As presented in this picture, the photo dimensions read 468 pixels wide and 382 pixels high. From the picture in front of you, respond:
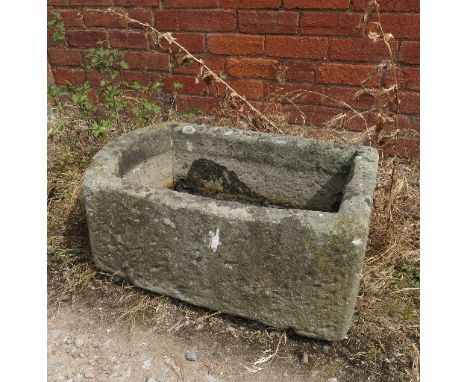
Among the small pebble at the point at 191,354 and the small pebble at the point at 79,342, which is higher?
the small pebble at the point at 191,354

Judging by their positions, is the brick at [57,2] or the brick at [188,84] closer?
the brick at [188,84]

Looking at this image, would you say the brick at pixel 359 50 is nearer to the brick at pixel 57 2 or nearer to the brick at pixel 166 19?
the brick at pixel 166 19

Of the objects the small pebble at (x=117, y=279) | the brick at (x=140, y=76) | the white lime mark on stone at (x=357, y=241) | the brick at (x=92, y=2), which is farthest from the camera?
the brick at (x=140, y=76)

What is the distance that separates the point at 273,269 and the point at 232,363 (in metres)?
0.42

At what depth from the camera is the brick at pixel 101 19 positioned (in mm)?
3084

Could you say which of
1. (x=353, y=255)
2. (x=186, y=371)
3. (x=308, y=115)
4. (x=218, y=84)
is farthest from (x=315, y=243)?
(x=218, y=84)

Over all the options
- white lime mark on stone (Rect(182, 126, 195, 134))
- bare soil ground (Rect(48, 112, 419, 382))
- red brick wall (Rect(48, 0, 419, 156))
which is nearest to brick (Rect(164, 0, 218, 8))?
red brick wall (Rect(48, 0, 419, 156))

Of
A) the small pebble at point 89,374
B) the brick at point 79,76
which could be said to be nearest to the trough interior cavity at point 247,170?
the small pebble at point 89,374

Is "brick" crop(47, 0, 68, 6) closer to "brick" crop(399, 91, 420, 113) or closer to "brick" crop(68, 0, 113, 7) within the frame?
"brick" crop(68, 0, 113, 7)

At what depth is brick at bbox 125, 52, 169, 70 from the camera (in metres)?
3.09

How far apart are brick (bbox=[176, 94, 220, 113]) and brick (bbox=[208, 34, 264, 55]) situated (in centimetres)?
34

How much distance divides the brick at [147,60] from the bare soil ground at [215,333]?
1.41 m

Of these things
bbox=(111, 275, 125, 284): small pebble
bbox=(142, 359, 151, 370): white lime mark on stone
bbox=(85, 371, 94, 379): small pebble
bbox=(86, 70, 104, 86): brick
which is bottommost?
bbox=(85, 371, 94, 379): small pebble

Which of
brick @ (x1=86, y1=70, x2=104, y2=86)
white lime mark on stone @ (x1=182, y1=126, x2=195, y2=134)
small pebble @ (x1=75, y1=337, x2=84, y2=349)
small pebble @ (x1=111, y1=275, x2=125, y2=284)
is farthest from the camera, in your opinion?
brick @ (x1=86, y1=70, x2=104, y2=86)
